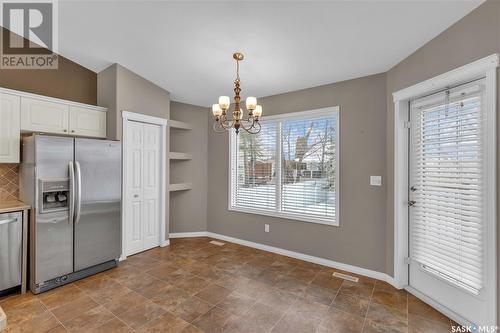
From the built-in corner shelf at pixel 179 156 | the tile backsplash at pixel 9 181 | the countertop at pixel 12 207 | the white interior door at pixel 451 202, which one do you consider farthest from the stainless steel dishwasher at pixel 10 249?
the white interior door at pixel 451 202

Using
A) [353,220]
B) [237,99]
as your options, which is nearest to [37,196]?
[237,99]

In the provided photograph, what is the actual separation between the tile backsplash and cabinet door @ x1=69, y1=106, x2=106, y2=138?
85cm

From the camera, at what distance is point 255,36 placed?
8.41ft

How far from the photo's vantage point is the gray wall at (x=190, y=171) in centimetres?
471

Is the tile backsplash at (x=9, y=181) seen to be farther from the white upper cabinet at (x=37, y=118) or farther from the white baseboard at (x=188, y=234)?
the white baseboard at (x=188, y=234)

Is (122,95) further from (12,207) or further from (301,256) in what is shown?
(301,256)

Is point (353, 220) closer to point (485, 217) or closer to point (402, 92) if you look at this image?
point (485, 217)

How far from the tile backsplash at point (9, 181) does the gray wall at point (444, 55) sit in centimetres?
488

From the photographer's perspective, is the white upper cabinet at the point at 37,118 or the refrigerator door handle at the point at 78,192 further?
the refrigerator door handle at the point at 78,192

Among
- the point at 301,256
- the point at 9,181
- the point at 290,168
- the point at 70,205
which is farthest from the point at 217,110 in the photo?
the point at 9,181

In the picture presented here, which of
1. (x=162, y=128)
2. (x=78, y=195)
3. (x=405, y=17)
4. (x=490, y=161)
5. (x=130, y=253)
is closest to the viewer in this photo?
(x=490, y=161)

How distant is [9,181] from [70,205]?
1007 mm

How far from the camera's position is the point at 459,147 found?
7.23ft

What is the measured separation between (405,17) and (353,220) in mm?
2409
